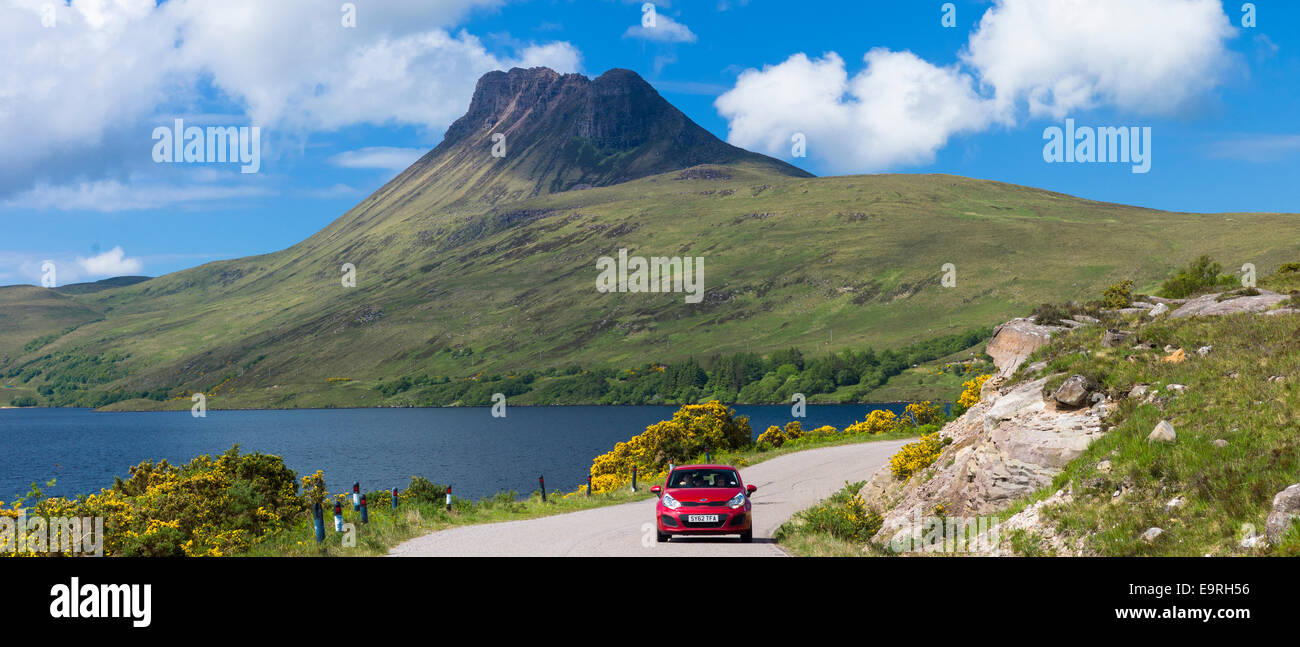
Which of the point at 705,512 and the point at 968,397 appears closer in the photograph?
the point at 705,512

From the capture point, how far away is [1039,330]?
2784 cm

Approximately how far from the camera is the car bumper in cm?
1961

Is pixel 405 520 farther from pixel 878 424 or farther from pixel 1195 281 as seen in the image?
pixel 878 424

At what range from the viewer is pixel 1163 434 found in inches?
643

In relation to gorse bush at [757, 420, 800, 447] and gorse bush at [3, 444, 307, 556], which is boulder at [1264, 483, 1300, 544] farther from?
gorse bush at [757, 420, 800, 447]

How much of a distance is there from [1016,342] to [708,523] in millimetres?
14385

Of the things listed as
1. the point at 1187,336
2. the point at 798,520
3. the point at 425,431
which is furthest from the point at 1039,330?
the point at 425,431

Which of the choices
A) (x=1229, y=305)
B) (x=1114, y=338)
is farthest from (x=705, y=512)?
(x=1229, y=305)

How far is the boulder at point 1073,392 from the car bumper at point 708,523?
26.4 ft

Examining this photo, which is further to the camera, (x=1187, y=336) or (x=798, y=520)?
(x=798, y=520)
